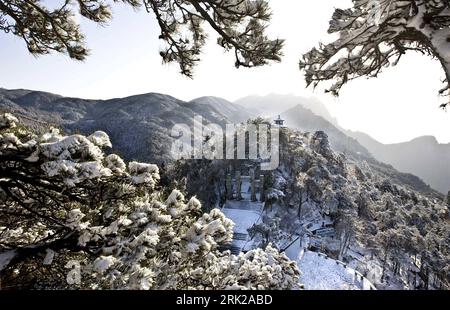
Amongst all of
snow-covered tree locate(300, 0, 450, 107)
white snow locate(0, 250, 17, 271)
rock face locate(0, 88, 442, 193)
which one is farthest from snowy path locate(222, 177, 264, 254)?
rock face locate(0, 88, 442, 193)

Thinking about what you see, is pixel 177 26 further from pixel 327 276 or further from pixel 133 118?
pixel 133 118

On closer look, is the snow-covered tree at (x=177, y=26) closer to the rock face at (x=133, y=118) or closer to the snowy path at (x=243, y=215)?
the snowy path at (x=243, y=215)

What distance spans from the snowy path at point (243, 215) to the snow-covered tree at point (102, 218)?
3095 cm

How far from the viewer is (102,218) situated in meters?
4.07

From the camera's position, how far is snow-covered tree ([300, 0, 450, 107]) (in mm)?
4348

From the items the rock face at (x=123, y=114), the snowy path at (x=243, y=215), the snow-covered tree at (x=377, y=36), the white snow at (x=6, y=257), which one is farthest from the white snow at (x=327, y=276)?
the rock face at (x=123, y=114)

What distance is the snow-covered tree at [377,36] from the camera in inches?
171

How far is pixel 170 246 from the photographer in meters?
4.55

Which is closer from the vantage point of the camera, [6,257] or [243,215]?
[6,257]

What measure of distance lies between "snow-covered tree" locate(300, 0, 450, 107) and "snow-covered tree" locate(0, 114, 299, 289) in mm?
3342

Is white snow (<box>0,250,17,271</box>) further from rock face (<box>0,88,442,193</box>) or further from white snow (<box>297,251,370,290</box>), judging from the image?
rock face (<box>0,88,442,193</box>)

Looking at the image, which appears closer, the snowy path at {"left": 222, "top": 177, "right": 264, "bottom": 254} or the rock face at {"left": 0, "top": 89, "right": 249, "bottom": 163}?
the snowy path at {"left": 222, "top": 177, "right": 264, "bottom": 254}

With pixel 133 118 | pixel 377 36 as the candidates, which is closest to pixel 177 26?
pixel 377 36

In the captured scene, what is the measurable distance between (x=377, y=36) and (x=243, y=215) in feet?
127
